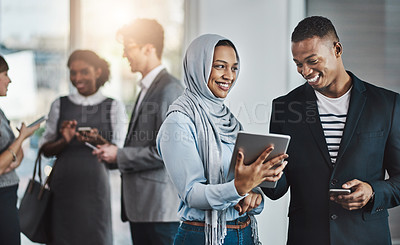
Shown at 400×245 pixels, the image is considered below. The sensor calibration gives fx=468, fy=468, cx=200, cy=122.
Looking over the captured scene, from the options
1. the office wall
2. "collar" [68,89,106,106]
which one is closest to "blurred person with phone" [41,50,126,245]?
"collar" [68,89,106,106]

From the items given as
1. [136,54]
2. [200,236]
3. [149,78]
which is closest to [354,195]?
[200,236]

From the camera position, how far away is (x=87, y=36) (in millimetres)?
3387

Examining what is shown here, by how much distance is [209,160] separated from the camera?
64.6 inches

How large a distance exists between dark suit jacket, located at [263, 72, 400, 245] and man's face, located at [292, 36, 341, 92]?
81 millimetres

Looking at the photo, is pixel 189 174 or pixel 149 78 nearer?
pixel 189 174

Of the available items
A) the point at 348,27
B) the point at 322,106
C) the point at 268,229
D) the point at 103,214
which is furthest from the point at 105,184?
the point at 348,27

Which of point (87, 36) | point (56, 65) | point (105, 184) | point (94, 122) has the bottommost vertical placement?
point (105, 184)

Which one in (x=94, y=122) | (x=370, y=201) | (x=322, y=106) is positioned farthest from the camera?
(x=94, y=122)

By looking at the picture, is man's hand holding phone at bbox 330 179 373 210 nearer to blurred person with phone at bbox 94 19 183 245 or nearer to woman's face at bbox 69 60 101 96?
blurred person with phone at bbox 94 19 183 245

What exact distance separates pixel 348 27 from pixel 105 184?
187 cm

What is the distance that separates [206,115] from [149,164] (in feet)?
2.99

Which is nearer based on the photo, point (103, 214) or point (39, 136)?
point (103, 214)

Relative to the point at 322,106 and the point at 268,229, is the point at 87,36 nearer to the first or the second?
the point at 268,229

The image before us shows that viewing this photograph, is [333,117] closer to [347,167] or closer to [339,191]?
[347,167]
